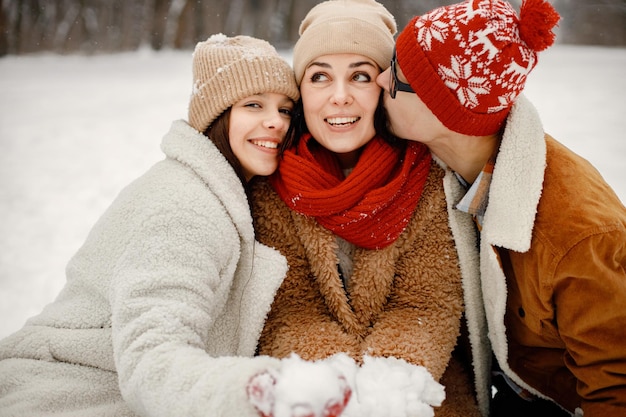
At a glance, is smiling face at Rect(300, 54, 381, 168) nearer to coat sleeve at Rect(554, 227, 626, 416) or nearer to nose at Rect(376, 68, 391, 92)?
nose at Rect(376, 68, 391, 92)

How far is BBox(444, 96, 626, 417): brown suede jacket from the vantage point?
57.4 inches

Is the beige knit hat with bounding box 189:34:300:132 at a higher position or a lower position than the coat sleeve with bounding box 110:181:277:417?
higher

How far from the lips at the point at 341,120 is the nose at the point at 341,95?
0.22 ft

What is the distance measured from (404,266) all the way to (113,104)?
6146 millimetres

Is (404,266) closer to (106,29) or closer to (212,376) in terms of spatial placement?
(212,376)

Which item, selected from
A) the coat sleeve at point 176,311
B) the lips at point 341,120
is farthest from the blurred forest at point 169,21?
the coat sleeve at point 176,311

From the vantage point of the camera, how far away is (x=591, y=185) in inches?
62.4

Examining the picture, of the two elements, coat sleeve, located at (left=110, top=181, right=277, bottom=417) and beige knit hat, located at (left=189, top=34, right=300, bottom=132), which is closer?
coat sleeve, located at (left=110, top=181, right=277, bottom=417)

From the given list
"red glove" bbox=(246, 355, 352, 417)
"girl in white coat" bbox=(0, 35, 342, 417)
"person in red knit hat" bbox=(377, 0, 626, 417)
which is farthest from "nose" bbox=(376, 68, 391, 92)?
"red glove" bbox=(246, 355, 352, 417)

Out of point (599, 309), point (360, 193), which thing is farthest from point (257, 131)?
point (599, 309)

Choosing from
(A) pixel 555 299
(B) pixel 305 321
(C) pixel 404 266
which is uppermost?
(A) pixel 555 299

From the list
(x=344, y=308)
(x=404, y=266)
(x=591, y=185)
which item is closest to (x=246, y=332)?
(x=344, y=308)

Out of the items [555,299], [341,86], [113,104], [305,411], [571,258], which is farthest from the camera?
[113,104]

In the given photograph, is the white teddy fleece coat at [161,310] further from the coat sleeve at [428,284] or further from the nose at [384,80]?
the nose at [384,80]
